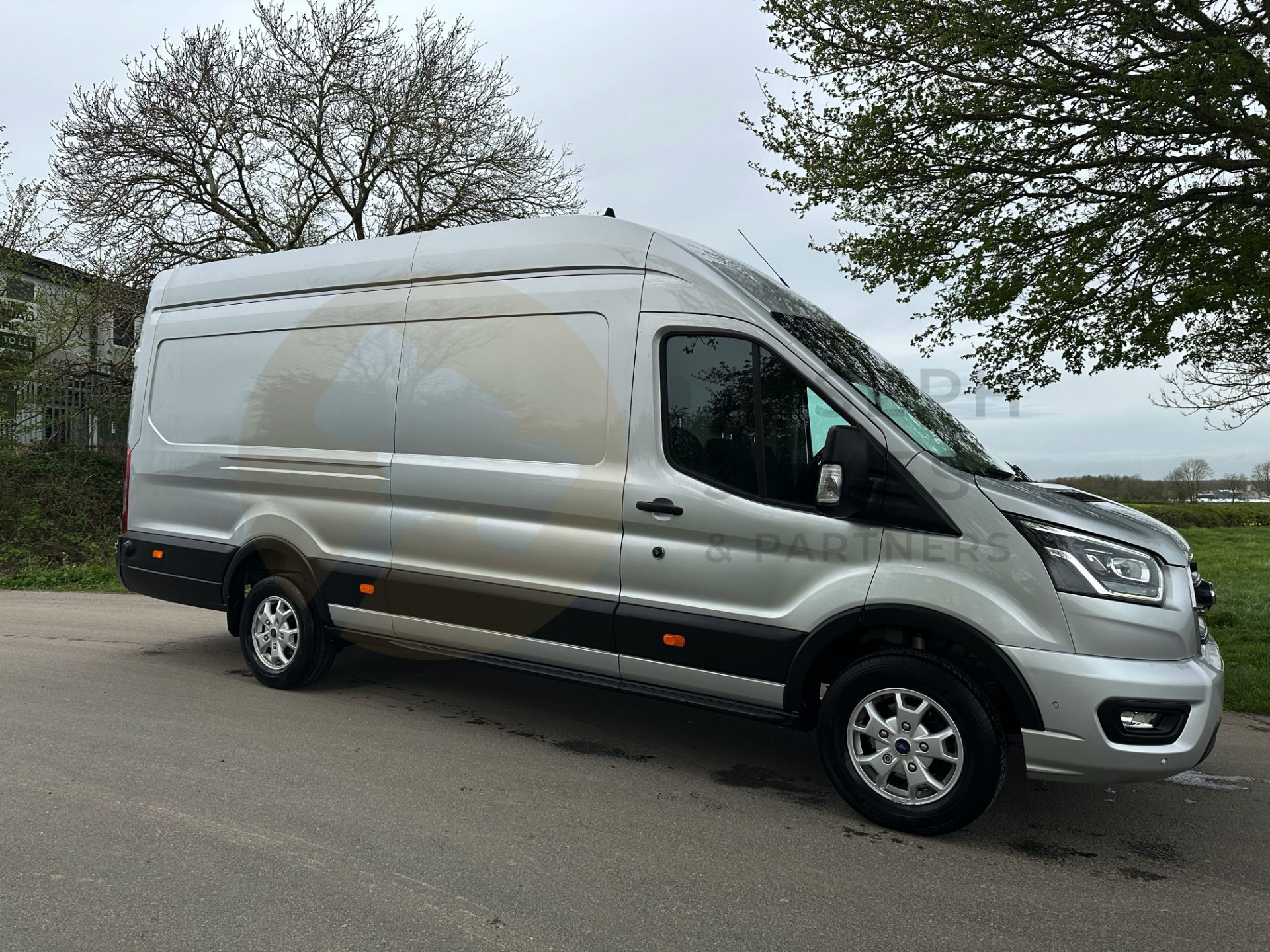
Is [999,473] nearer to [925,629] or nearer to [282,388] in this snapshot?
[925,629]

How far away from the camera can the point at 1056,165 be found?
945 centimetres

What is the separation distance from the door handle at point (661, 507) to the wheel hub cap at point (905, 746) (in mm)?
1174

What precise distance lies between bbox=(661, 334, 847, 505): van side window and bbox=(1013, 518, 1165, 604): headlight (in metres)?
0.98

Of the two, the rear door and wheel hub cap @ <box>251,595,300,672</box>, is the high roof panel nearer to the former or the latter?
the rear door

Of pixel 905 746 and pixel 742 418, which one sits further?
pixel 742 418

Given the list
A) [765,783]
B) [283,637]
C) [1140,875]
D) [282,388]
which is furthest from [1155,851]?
[282,388]

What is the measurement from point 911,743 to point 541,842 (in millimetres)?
1559

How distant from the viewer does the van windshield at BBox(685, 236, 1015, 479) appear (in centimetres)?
→ 415

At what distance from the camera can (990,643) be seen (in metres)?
3.72

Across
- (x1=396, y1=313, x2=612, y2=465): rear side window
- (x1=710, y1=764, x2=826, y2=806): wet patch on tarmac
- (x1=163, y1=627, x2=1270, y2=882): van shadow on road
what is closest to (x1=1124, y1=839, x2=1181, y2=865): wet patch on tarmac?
(x1=163, y1=627, x2=1270, y2=882): van shadow on road

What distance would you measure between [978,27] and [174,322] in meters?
7.61

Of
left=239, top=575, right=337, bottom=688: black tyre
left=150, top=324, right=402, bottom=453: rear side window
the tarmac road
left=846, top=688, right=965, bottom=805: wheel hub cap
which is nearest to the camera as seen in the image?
the tarmac road

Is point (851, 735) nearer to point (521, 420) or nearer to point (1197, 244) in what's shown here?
point (521, 420)

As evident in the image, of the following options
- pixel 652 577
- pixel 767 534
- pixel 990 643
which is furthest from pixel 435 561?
pixel 990 643
